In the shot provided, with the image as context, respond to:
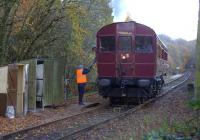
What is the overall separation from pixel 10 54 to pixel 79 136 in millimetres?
13209

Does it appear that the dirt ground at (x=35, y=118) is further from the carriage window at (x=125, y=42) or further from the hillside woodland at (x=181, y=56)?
the hillside woodland at (x=181, y=56)

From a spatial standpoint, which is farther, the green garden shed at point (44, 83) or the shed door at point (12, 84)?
the green garden shed at point (44, 83)

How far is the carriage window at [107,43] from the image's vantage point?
21.3 meters

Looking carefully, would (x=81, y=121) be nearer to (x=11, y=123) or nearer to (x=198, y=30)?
(x=11, y=123)

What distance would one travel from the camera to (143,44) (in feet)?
69.6

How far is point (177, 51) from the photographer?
155 m

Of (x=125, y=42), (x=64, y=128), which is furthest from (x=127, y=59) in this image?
(x=64, y=128)

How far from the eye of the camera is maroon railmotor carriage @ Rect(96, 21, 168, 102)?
21.0m

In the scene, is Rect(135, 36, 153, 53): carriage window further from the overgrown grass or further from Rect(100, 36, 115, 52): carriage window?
the overgrown grass

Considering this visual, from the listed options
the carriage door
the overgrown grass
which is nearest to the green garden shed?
the carriage door

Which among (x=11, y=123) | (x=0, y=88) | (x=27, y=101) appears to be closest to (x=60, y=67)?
(x=27, y=101)

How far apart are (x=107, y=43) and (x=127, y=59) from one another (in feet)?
3.79

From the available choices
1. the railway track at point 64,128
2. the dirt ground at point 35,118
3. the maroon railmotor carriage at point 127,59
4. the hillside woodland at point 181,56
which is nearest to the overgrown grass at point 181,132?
the railway track at point 64,128

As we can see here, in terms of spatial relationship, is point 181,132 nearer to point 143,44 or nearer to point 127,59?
point 127,59
